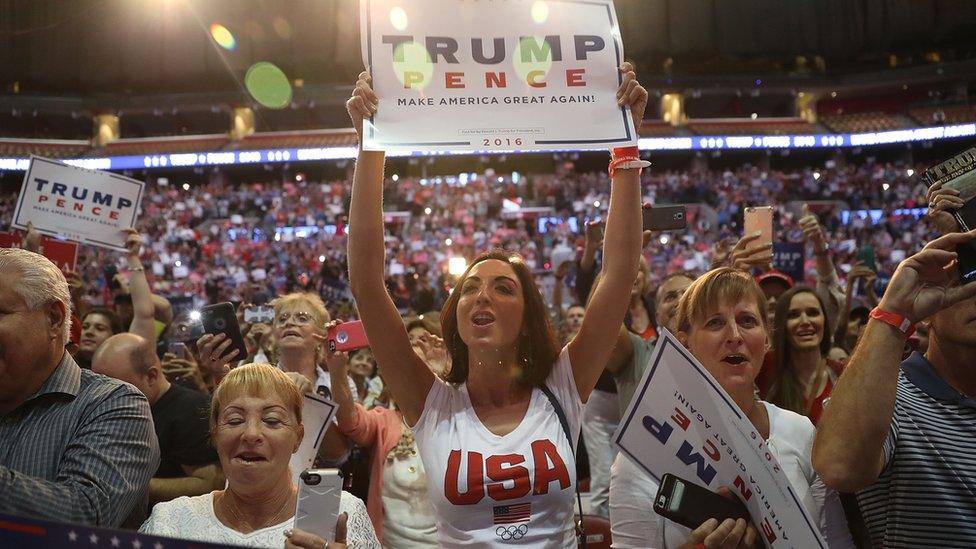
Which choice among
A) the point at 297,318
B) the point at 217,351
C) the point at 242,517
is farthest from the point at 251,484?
the point at 297,318

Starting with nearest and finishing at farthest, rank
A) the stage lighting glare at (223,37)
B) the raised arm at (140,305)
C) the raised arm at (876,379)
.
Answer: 1. the raised arm at (876,379)
2. the raised arm at (140,305)
3. the stage lighting glare at (223,37)

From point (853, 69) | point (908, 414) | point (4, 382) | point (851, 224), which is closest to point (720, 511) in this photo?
point (908, 414)

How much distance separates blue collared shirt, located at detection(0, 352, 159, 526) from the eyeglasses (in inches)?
60.5

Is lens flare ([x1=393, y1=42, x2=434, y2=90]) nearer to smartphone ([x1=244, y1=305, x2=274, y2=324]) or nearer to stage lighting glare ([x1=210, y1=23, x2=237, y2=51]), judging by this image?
smartphone ([x1=244, y1=305, x2=274, y2=324])

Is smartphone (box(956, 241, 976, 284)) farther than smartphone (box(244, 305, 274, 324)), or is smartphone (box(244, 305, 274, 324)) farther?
smartphone (box(244, 305, 274, 324))

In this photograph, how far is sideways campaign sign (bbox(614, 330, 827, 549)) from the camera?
4.98ft

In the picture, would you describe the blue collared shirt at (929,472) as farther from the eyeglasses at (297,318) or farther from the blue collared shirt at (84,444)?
the eyeglasses at (297,318)

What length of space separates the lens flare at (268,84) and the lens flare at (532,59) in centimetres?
2509

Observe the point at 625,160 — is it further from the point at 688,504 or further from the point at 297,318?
the point at 297,318

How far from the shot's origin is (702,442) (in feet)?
5.16

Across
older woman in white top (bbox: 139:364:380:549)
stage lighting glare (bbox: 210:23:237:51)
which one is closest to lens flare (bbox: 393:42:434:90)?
older woman in white top (bbox: 139:364:380:549)

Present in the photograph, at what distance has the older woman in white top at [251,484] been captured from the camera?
6.49 feet

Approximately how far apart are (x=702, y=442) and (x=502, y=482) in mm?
578

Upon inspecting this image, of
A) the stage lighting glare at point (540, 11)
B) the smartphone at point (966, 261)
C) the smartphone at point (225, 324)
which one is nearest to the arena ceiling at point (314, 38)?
the smartphone at point (225, 324)
